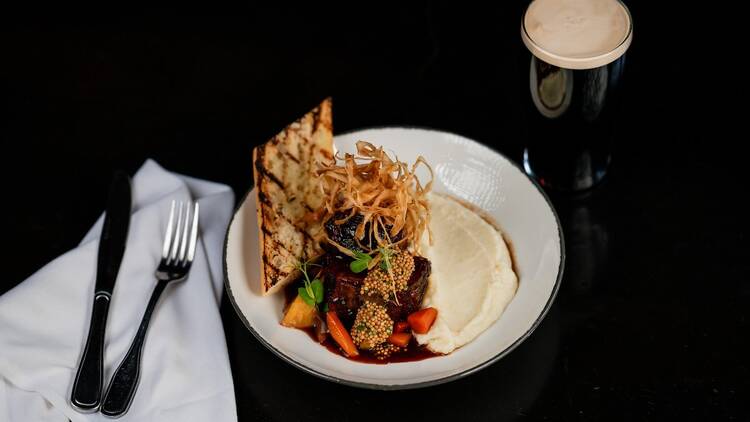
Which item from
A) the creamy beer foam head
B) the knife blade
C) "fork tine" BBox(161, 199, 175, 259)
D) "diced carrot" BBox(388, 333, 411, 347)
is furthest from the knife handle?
the creamy beer foam head

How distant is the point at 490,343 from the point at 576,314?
42 cm

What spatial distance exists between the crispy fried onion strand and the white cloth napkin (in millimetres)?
503

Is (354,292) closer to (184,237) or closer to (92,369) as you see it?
(184,237)

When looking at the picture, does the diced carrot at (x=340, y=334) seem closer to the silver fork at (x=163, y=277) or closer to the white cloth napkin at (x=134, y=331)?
the white cloth napkin at (x=134, y=331)

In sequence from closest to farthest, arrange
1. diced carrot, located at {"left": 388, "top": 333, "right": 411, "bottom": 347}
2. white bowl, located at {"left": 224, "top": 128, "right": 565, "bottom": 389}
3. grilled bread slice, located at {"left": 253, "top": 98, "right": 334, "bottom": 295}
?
white bowl, located at {"left": 224, "top": 128, "right": 565, "bottom": 389} → diced carrot, located at {"left": 388, "top": 333, "right": 411, "bottom": 347} → grilled bread slice, located at {"left": 253, "top": 98, "right": 334, "bottom": 295}

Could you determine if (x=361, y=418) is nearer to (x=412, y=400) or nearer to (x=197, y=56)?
(x=412, y=400)

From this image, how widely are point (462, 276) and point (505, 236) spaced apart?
23 cm

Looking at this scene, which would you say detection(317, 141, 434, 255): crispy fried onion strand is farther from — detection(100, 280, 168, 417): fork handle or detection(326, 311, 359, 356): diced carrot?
detection(100, 280, 168, 417): fork handle

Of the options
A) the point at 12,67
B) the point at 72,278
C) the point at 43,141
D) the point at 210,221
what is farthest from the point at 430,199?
the point at 12,67

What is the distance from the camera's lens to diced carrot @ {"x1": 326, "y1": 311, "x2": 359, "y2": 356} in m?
2.82

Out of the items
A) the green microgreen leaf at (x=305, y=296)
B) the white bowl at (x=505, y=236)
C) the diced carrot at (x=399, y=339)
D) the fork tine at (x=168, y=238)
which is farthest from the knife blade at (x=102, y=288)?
the diced carrot at (x=399, y=339)

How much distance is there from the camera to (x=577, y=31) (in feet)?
10.1

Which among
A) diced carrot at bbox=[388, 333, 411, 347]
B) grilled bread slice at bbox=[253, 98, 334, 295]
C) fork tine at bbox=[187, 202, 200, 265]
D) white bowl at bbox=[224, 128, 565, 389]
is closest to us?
white bowl at bbox=[224, 128, 565, 389]

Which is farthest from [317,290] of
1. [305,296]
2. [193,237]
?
[193,237]
